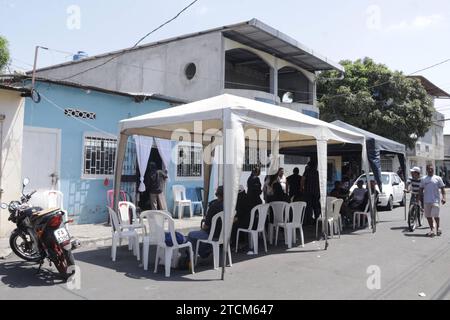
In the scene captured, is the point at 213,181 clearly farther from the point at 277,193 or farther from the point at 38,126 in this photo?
the point at 38,126

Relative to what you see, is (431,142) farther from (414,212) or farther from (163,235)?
(163,235)

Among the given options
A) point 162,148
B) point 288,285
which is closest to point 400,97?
point 162,148

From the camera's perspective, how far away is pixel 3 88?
27.5ft

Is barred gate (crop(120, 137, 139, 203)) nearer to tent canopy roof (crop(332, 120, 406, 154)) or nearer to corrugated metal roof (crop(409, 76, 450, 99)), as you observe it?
tent canopy roof (crop(332, 120, 406, 154))

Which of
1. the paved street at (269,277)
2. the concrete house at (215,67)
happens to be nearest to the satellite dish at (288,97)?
the concrete house at (215,67)

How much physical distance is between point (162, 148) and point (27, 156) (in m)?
3.77

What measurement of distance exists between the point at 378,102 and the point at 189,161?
15.2 metres

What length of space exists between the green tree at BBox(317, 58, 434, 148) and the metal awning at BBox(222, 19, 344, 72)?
4.55 metres

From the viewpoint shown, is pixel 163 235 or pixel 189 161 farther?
pixel 189 161

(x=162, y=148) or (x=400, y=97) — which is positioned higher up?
(x=400, y=97)

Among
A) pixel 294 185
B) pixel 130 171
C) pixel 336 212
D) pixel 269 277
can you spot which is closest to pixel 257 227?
pixel 269 277

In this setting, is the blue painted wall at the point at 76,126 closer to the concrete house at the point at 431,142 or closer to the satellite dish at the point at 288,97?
the satellite dish at the point at 288,97

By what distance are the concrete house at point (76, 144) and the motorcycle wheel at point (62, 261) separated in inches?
156

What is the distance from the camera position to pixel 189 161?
13.6 meters
